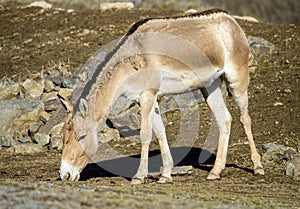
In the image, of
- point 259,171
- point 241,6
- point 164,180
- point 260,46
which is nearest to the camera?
point 164,180

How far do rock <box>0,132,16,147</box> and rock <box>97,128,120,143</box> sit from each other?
6.65 ft

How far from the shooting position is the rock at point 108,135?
48.7ft

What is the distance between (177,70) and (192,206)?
408 centimetres

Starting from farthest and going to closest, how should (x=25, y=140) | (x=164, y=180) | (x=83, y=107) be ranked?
(x=25, y=140)
(x=164, y=180)
(x=83, y=107)

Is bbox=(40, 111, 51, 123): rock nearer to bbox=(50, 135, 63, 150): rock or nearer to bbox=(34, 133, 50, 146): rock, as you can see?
bbox=(34, 133, 50, 146): rock

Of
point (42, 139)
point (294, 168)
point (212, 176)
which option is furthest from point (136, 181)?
point (42, 139)

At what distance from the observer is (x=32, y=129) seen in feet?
50.8

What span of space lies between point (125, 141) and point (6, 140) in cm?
278

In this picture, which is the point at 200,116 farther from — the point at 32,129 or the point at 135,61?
the point at 135,61

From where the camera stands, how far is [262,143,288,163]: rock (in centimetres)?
1185

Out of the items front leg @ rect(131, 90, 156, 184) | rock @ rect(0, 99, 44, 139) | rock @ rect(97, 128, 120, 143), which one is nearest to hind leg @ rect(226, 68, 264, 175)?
front leg @ rect(131, 90, 156, 184)

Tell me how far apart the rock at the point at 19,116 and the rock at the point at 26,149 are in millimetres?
957

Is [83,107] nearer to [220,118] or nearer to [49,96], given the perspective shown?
[220,118]

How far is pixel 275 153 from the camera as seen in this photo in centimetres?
1193
